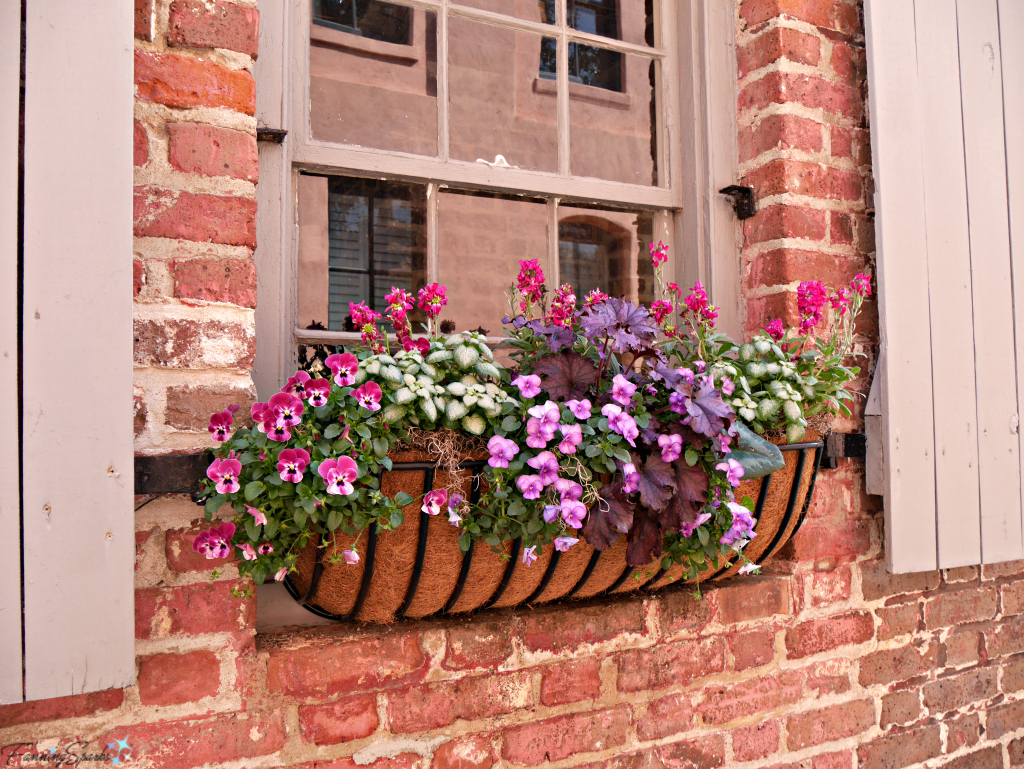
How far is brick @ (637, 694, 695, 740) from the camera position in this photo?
142 cm

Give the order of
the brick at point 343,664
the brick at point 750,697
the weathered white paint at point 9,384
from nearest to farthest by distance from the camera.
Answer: the weathered white paint at point 9,384 → the brick at point 343,664 → the brick at point 750,697

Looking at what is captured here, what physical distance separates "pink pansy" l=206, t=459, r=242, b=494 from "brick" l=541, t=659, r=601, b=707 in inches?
28.3

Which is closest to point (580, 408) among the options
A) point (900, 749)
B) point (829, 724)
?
point (829, 724)

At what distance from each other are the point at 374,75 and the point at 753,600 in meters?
1.41

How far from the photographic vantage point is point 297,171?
140cm

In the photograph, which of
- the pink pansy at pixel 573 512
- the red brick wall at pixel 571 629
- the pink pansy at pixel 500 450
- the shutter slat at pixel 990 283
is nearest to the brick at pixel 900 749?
the red brick wall at pixel 571 629

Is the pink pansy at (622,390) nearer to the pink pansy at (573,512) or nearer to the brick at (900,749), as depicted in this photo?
the pink pansy at (573,512)

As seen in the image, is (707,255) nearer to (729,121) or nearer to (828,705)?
(729,121)

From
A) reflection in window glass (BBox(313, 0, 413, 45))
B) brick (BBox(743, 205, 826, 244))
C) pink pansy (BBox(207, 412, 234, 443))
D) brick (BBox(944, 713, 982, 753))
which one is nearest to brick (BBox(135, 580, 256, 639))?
pink pansy (BBox(207, 412, 234, 443))

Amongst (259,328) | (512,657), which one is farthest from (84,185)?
(512,657)

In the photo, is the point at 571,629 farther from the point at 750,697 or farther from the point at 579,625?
the point at 750,697

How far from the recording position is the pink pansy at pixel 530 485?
40.7 inches

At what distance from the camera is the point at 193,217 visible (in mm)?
1112

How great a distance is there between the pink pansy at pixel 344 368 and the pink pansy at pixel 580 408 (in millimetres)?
332
